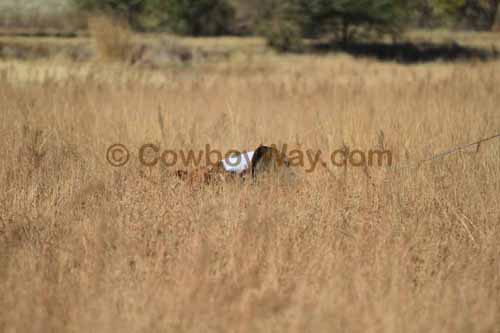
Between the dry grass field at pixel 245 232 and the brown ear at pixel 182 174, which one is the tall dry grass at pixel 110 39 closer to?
the dry grass field at pixel 245 232

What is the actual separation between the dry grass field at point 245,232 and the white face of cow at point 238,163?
29 centimetres

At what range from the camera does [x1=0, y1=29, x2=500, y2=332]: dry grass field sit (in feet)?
5.92

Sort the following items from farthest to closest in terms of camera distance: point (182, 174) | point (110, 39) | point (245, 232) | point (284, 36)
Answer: point (284, 36)
point (110, 39)
point (182, 174)
point (245, 232)

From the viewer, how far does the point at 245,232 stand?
2273 millimetres

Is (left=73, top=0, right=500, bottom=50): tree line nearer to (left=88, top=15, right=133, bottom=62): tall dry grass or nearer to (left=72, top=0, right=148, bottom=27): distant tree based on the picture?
(left=72, top=0, right=148, bottom=27): distant tree

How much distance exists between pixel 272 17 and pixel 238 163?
628 inches

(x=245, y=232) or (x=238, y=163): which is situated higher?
(x=238, y=163)

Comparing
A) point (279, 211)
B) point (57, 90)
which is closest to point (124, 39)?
point (57, 90)

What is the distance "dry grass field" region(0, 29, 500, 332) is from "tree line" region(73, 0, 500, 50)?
12.3 m

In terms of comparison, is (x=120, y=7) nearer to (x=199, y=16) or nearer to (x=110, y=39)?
(x=199, y=16)

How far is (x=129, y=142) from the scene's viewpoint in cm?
399

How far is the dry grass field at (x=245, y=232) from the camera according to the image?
1.81m

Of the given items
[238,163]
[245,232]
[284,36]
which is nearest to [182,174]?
[238,163]

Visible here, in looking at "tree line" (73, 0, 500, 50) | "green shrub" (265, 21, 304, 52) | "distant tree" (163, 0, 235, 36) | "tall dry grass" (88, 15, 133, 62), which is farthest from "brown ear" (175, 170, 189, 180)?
"distant tree" (163, 0, 235, 36)
